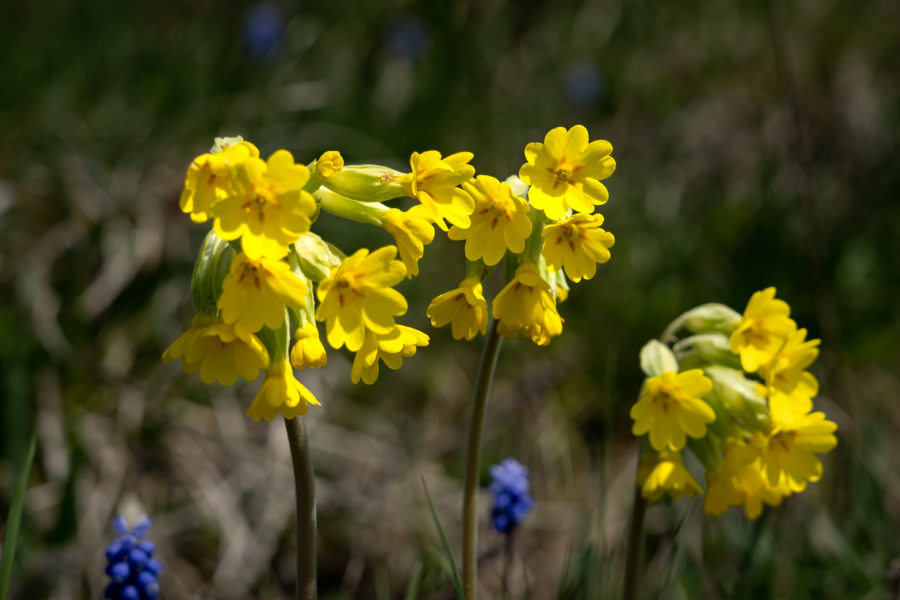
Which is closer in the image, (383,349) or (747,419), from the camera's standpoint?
(383,349)

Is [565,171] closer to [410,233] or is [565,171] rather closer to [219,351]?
[410,233]

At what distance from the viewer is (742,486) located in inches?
70.2

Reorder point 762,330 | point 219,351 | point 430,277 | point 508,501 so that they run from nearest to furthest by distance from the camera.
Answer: point 219,351
point 762,330
point 508,501
point 430,277

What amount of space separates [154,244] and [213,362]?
2.52m

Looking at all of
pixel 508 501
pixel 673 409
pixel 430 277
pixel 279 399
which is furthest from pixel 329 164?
pixel 430 277

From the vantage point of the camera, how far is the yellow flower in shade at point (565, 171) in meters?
1.55

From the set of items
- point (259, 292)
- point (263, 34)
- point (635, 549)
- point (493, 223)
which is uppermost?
point (263, 34)

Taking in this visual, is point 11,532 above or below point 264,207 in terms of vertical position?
below

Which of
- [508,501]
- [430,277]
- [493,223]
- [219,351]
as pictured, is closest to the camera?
[219,351]

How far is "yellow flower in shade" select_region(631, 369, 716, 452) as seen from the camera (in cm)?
172

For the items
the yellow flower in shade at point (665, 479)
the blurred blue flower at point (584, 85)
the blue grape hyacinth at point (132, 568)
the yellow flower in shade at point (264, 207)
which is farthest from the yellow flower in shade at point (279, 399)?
Answer: the blurred blue flower at point (584, 85)

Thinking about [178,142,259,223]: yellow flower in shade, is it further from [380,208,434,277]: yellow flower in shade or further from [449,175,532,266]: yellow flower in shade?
[449,175,532,266]: yellow flower in shade

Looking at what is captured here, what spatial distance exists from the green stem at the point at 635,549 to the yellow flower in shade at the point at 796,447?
0.31 m

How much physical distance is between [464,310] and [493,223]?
0.20m
